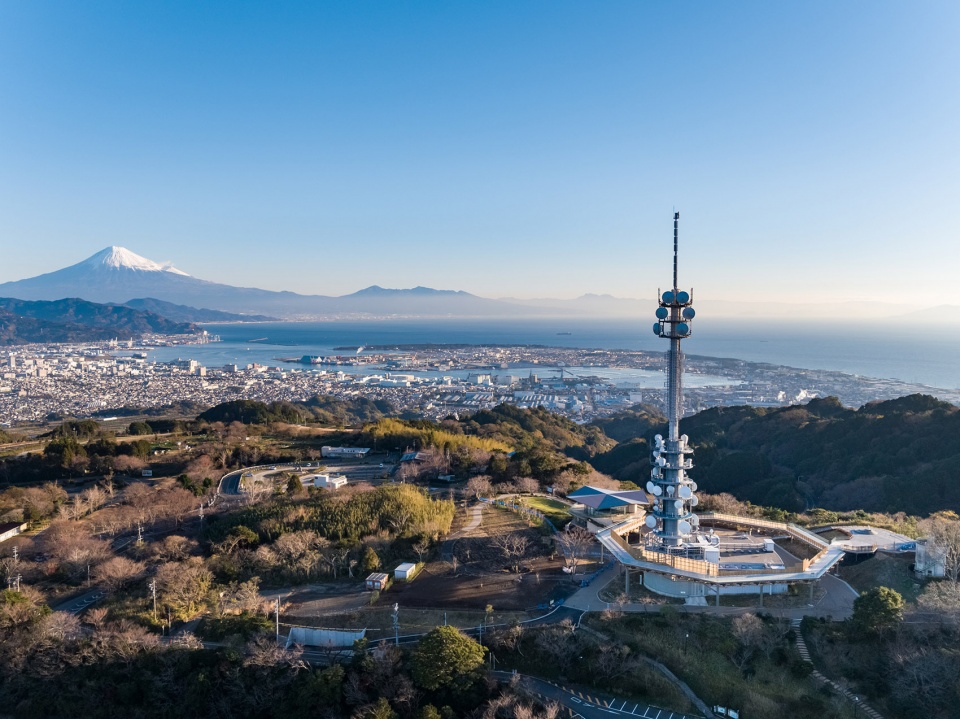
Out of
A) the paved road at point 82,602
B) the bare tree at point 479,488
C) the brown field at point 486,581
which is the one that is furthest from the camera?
the bare tree at point 479,488

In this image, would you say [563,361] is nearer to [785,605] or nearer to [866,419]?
[866,419]

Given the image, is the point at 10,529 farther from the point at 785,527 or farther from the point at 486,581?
the point at 785,527

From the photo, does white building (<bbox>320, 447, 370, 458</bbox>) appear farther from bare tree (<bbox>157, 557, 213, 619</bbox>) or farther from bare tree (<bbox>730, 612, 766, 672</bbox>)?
bare tree (<bbox>730, 612, 766, 672</bbox>)

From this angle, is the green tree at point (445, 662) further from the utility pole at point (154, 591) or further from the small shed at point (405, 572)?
the utility pole at point (154, 591)

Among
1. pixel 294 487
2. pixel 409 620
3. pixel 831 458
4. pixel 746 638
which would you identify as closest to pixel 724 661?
pixel 746 638

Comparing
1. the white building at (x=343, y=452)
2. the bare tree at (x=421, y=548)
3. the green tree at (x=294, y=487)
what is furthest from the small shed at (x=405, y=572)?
the white building at (x=343, y=452)

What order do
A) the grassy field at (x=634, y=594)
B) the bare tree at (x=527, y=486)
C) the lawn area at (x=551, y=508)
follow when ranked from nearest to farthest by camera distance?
the grassy field at (x=634, y=594) → the lawn area at (x=551, y=508) → the bare tree at (x=527, y=486)
